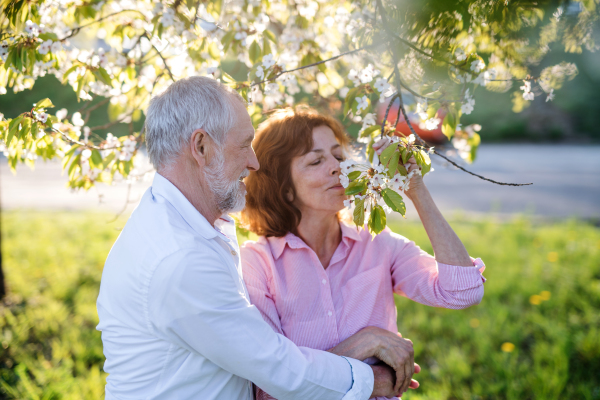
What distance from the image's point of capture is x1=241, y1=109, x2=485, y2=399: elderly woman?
1.78 m

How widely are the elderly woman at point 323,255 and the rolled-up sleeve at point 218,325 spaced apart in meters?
0.41

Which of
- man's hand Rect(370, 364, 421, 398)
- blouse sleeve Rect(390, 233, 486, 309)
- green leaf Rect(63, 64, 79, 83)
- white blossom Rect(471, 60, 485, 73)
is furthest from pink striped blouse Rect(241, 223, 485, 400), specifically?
green leaf Rect(63, 64, 79, 83)

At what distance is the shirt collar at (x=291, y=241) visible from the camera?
1938 mm

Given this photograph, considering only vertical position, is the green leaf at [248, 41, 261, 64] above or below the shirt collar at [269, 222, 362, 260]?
above

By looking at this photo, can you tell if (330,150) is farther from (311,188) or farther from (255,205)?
(255,205)

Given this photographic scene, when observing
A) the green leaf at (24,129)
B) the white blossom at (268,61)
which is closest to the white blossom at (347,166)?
the white blossom at (268,61)

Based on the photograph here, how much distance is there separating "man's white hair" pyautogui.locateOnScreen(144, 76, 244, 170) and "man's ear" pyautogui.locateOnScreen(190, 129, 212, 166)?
20 millimetres

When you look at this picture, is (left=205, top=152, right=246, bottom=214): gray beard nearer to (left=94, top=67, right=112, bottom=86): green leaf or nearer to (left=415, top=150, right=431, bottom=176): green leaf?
(left=415, top=150, right=431, bottom=176): green leaf

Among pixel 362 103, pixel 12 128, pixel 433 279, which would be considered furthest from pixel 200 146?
pixel 433 279

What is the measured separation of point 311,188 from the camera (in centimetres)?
196

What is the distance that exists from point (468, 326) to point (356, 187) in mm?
2496

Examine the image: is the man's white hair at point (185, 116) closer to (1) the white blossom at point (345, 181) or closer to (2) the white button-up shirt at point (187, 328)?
(2) the white button-up shirt at point (187, 328)

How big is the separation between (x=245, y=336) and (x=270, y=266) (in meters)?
0.62

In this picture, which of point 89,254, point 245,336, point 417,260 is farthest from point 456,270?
point 89,254
